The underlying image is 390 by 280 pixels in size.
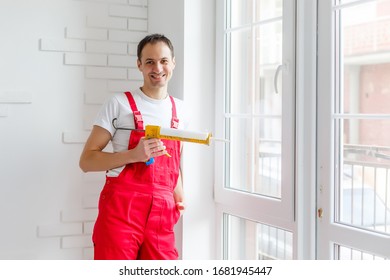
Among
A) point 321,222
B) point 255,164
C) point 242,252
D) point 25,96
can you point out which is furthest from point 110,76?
point 321,222

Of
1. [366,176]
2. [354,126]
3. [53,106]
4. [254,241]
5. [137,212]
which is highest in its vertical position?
[53,106]

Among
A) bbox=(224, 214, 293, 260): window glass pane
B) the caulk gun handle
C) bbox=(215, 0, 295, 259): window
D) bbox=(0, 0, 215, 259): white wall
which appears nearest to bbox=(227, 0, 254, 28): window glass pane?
bbox=(215, 0, 295, 259): window

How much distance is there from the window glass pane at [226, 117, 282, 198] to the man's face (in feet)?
1.50

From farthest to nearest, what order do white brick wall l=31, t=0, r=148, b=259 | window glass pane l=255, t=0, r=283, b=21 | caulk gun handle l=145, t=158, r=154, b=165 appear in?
white brick wall l=31, t=0, r=148, b=259, window glass pane l=255, t=0, r=283, b=21, caulk gun handle l=145, t=158, r=154, b=165

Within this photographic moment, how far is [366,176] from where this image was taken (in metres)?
1.78

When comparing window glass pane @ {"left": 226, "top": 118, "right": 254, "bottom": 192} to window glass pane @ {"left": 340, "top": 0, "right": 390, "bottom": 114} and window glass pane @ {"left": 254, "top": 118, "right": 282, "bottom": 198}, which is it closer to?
window glass pane @ {"left": 254, "top": 118, "right": 282, "bottom": 198}

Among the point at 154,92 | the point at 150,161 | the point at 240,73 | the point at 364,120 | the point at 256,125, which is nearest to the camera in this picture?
the point at 364,120

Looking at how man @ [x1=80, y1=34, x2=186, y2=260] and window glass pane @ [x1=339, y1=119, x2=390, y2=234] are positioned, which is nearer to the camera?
window glass pane @ [x1=339, y1=119, x2=390, y2=234]

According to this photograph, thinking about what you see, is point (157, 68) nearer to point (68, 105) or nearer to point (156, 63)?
point (156, 63)

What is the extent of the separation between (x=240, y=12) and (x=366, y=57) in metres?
0.74

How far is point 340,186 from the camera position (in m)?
1.84

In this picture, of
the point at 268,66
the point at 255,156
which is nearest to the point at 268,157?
the point at 255,156

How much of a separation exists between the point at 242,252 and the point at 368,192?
0.79 m

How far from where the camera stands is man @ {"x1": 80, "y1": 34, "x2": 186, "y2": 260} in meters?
1.97
